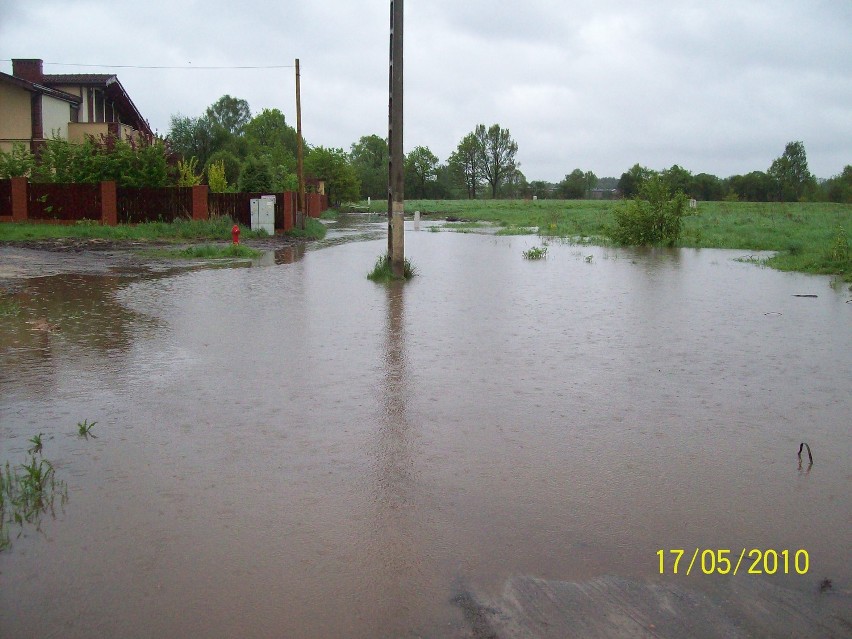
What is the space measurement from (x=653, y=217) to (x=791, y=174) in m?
112

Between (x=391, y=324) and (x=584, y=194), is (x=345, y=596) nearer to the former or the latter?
(x=391, y=324)

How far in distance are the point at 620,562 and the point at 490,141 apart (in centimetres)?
14968

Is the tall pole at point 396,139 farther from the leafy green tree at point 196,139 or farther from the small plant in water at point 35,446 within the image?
the leafy green tree at point 196,139

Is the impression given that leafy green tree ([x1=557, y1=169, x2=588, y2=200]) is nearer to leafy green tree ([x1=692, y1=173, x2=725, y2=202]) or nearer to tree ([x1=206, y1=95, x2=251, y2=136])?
leafy green tree ([x1=692, y1=173, x2=725, y2=202])

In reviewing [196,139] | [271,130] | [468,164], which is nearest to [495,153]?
[468,164]

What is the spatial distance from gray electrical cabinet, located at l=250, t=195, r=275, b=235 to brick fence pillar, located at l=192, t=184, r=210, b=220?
1988 millimetres

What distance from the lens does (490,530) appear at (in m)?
4.64

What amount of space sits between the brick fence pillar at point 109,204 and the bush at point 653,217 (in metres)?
19.1

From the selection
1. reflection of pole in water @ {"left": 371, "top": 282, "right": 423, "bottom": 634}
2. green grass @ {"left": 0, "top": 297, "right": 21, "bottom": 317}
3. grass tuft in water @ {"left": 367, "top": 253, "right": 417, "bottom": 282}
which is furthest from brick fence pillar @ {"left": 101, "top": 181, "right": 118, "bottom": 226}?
reflection of pole in water @ {"left": 371, "top": 282, "right": 423, "bottom": 634}

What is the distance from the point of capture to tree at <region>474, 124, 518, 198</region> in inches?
5871

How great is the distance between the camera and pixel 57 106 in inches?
1583

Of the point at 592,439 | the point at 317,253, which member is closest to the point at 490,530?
the point at 592,439

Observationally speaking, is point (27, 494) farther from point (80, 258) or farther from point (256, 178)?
point (256, 178)

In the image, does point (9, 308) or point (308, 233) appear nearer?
point (9, 308)
